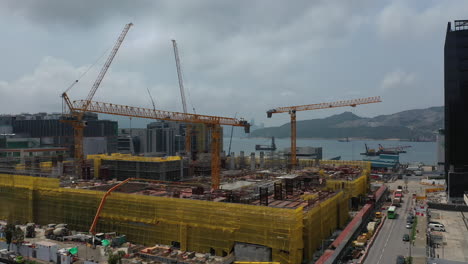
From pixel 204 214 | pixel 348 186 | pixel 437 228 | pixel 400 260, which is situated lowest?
pixel 400 260


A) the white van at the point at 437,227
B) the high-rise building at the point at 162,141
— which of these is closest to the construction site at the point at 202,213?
the white van at the point at 437,227

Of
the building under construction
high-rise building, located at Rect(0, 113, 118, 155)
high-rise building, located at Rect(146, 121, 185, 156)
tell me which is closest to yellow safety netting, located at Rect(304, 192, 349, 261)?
the building under construction

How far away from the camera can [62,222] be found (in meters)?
40.7

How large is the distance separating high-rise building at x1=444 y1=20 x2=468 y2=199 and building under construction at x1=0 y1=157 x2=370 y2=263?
24297 millimetres

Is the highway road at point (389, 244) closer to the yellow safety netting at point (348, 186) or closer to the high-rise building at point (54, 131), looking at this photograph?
the yellow safety netting at point (348, 186)

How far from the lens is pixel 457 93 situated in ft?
200

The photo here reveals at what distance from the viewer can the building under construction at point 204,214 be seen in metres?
29.5

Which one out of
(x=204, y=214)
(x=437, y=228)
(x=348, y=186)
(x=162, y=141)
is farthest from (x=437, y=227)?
(x=162, y=141)

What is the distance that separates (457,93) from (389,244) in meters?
39.6

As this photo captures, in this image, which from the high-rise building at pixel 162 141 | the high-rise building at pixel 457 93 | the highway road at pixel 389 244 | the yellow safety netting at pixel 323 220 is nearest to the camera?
the highway road at pixel 389 244

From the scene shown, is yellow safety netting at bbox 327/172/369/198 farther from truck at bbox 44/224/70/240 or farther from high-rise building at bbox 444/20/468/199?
truck at bbox 44/224/70/240

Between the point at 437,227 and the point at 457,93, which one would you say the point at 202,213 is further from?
the point at 457,93

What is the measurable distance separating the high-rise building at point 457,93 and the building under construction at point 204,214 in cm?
2430

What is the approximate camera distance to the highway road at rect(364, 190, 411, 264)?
97.5 feet
